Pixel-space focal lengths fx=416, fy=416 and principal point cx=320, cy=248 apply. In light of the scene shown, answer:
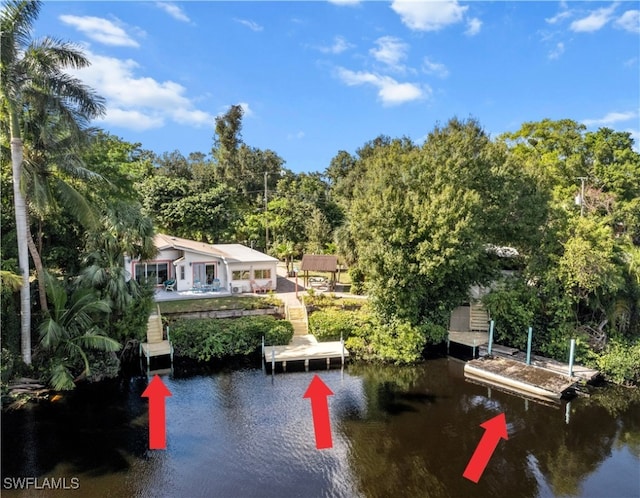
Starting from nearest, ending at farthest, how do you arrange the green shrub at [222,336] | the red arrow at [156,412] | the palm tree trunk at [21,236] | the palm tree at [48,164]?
the red arrow at [156,412] < the palm tree trunk at [21,236] < the palm tree at [48,164] < the green shrub at [222,336]

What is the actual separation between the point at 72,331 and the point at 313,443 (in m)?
10.9

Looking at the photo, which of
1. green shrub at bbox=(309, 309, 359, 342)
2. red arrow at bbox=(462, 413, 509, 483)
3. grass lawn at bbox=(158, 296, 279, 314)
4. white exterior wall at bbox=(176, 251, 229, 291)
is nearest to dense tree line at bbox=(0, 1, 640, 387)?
green shrub at bbox=(309, 309, 359, 342)

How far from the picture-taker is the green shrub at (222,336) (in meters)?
20.4

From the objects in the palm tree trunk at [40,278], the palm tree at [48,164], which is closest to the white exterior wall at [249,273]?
the palm tree at [48,164]

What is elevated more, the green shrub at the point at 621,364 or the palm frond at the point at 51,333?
the palm frond at the point at 51,333

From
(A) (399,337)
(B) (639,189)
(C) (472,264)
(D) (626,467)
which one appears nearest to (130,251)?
(A) (399,337)

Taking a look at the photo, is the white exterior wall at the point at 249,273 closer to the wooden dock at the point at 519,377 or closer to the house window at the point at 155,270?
the house window at the point at 155,270

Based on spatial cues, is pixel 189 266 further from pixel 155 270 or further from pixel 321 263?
pixel 321 263

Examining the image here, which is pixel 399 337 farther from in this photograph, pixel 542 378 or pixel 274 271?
pixel 274 271

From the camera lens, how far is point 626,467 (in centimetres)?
1252

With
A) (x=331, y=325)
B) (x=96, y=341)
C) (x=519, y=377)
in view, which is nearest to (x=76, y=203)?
(x=96, y=341)

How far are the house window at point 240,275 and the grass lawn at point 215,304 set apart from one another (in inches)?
95.0

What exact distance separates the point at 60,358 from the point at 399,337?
1494 centimetres

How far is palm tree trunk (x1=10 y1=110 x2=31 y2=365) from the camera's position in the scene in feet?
50.1
